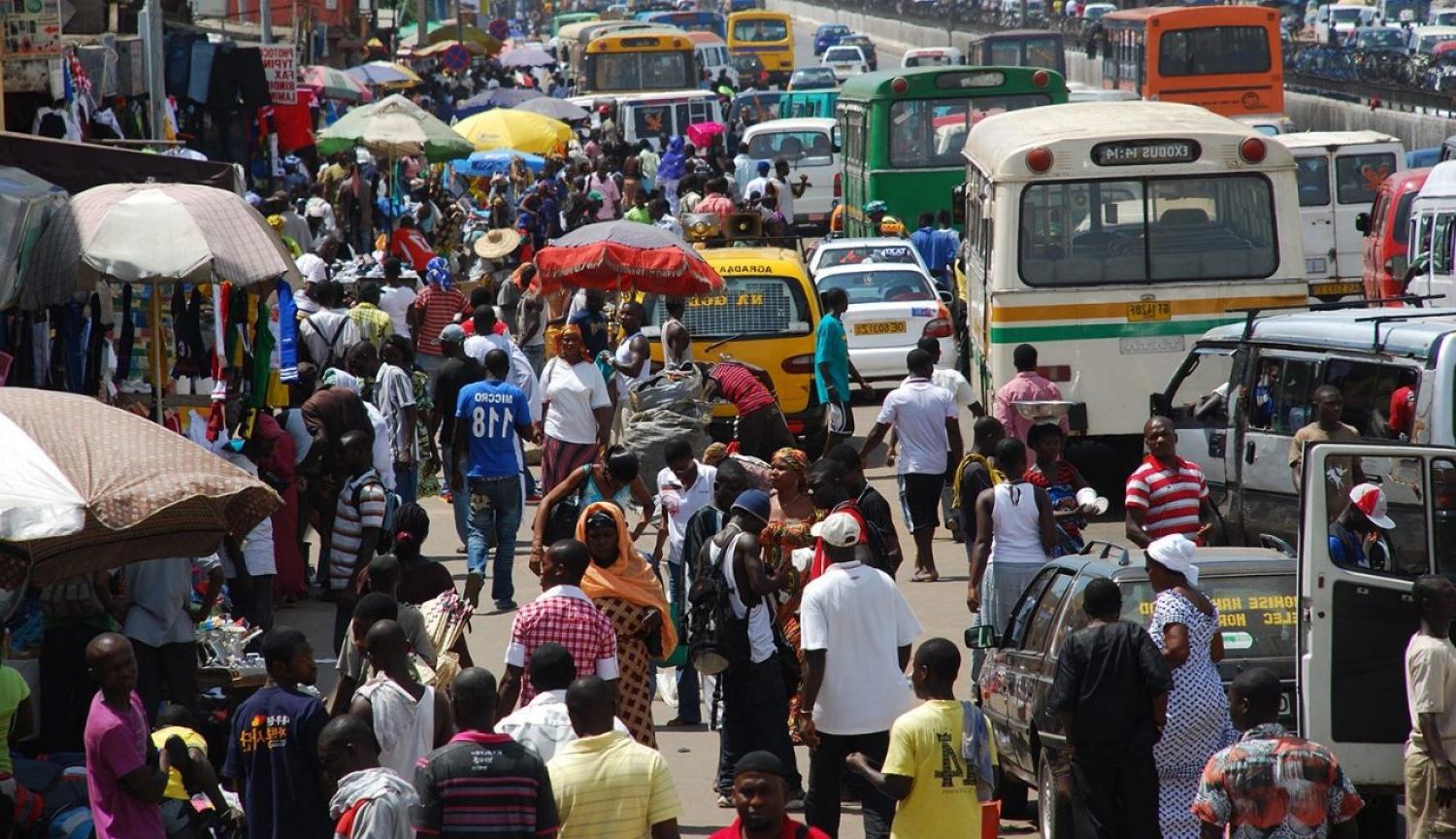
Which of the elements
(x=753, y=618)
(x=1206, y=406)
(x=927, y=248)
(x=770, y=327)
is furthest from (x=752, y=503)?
(x=927, y=248)

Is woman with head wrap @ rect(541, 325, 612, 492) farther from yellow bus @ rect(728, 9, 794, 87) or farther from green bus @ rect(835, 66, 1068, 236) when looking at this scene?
yellow bus @ rect(728, 9, 794, 87)

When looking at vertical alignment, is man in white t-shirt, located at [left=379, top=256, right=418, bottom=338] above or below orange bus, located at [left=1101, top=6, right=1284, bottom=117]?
below

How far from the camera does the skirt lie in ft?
42.4

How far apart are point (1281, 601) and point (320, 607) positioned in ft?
20.6

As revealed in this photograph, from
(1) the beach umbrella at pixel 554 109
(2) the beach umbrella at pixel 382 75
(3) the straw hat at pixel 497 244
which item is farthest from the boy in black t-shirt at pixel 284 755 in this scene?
(2) the beach umbrella at pixel 382 75

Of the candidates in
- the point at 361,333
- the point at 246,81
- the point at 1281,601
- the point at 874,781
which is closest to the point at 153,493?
the point at 874,781

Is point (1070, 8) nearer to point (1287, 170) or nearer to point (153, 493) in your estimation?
point (1287, 170)

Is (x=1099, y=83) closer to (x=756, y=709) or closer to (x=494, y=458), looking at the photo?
(x=494, y=458)

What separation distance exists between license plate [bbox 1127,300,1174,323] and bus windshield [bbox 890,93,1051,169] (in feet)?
37.9

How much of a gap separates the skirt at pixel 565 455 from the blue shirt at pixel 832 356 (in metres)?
2.91

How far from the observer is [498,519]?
1247 centimetres

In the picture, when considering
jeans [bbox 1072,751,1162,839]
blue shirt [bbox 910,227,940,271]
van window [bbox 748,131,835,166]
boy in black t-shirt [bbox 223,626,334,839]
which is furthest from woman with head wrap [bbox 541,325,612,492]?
van window [bbox 748,131,835,166]

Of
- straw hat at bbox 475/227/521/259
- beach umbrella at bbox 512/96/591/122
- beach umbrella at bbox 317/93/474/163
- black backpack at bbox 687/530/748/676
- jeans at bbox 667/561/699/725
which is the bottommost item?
jeans at bbox 667/561/699/725

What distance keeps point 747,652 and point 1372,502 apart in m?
2.66
